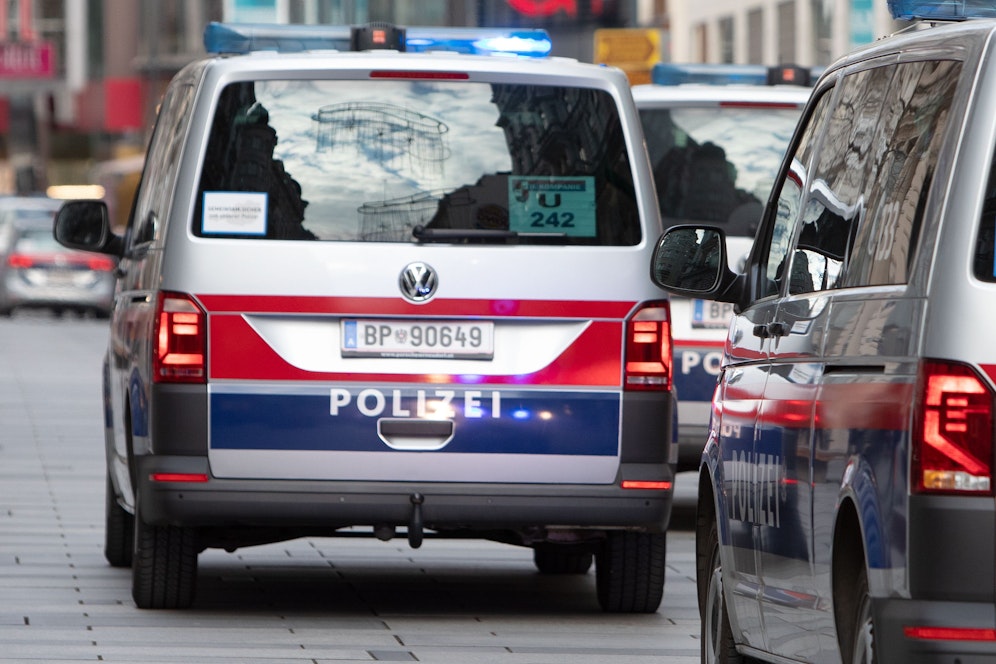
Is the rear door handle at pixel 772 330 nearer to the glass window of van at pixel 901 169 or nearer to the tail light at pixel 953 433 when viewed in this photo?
the glass window of van at pixel 901 169

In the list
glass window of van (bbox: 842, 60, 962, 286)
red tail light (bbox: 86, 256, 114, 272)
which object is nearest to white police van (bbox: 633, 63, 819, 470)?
glass window of van (bbox: 842, 60, 962, 286)

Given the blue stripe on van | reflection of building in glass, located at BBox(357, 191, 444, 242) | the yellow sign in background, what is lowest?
the blue stripe on van

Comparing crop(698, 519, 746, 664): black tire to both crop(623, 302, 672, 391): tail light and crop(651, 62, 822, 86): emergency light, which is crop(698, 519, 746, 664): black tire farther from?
crop(651, 62, 822, 86): emergency light

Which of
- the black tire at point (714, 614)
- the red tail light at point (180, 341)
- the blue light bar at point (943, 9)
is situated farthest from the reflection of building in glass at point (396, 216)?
the blue light bar at point (943, 9)

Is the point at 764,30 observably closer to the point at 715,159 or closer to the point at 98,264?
the point at 98,264

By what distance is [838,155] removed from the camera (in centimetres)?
599

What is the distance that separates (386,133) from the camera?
9.08 metres

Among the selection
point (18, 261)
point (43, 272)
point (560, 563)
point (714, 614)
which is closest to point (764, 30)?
point (43, 272)

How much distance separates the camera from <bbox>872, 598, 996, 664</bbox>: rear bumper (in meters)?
4.75

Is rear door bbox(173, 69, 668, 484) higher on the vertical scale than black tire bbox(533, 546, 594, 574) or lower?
higher

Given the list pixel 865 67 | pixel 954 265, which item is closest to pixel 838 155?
pixel 865 67

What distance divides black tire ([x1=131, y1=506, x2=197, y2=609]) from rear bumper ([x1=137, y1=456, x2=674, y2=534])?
1.07 feet

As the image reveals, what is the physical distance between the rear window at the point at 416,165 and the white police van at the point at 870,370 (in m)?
2.14

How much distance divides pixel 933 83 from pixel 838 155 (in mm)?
709
